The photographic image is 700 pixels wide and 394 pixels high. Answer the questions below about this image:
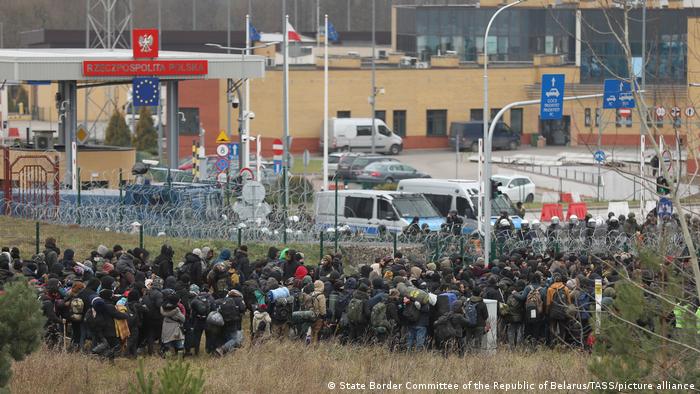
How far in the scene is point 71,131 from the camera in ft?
121

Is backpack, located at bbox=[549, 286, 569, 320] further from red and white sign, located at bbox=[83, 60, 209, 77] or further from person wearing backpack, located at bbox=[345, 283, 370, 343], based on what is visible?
red and white sign, located at bbox=[83, 60, 209, 77]

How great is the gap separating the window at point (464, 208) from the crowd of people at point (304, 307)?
1228 cm

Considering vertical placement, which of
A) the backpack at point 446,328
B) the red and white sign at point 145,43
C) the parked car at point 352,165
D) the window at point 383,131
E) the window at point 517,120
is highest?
the red and white sign at point 145,43

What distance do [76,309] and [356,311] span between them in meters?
3.79

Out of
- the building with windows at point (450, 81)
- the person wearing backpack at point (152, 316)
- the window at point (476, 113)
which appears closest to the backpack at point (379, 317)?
the person wearing backpack at point (152, 316)

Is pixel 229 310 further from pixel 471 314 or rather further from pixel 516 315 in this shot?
pixel 516 315

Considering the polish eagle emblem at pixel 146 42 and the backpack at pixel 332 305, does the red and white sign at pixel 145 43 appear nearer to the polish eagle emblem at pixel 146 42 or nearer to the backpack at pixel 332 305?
the polish eagle emblem at pixel 146 42

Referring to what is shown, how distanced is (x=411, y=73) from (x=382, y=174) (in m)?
20.3

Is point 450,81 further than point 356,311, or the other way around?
point 450,81

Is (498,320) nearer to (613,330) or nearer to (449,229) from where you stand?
(613,330)

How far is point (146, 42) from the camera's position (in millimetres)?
38188

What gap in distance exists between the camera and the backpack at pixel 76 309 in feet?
55.9

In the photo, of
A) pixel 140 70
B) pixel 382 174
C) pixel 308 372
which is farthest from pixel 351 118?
pixel 308 372

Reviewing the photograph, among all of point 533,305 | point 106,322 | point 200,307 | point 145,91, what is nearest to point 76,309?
point 106,322
